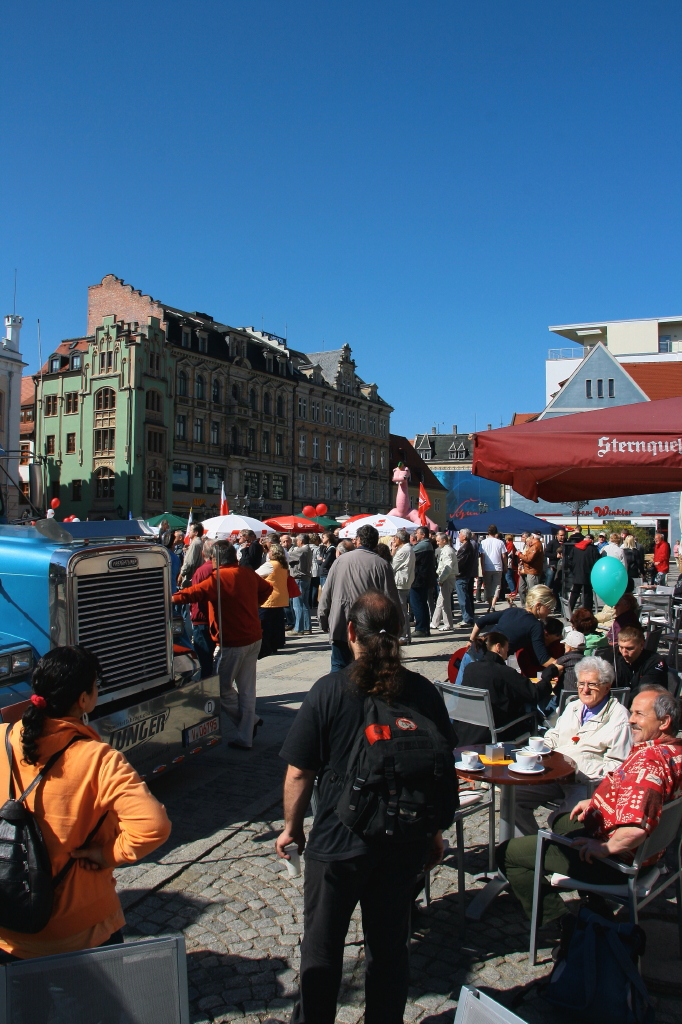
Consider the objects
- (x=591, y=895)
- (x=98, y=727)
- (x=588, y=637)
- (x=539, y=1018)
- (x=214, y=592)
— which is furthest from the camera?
(x=588, y=637)

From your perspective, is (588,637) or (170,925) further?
(588,637)

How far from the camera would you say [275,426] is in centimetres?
5919

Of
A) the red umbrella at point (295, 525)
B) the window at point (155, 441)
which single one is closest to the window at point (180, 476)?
the window at point (155, 441)

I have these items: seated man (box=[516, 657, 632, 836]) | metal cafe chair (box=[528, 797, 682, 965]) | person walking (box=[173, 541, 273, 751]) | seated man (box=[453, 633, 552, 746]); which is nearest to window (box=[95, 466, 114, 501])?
person walking (box=[173, 541, 273, 751])

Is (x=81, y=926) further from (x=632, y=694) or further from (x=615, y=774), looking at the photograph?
(x=632, y=694)

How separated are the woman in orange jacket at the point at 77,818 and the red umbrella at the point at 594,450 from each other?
3.59 m

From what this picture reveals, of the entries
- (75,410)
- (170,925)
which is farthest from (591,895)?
(75,410)

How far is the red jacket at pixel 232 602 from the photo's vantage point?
22.6 ft

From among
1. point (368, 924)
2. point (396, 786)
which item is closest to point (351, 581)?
point (368, 924)

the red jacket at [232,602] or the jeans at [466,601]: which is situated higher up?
the red jacket at [232,602]

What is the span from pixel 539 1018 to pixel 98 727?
3.04 metres

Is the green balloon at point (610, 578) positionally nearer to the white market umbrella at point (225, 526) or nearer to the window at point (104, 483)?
the white market umbrella at point (225, 526)

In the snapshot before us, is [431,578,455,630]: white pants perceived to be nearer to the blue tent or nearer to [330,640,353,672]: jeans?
the blue tent

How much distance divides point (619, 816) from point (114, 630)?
3503 mm
